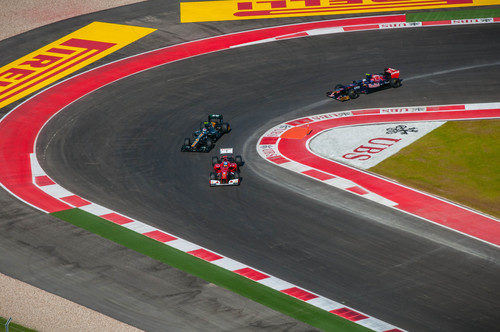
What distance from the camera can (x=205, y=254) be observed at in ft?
105

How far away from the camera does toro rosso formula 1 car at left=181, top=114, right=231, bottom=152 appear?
136 ft

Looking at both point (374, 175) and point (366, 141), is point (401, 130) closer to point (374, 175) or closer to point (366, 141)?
point (366, 141)

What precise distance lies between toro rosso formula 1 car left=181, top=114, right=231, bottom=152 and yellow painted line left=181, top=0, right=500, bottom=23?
18818mm

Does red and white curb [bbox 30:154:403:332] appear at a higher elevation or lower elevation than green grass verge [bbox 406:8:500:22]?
lower

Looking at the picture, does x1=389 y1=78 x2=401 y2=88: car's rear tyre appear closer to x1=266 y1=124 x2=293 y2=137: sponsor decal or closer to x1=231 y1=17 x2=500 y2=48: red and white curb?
x1=266 y1=124 x2=293 y2=137: sponsor decal

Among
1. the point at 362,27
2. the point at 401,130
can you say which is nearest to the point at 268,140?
the point at 401,130

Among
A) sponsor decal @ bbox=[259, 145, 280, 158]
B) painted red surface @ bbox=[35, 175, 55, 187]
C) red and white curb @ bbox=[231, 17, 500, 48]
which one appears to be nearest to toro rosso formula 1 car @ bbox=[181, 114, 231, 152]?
sponsor decal @ bbox=[259, 145, 280, 158]

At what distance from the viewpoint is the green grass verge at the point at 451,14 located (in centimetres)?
5856

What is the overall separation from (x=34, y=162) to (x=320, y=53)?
22562 millimetres

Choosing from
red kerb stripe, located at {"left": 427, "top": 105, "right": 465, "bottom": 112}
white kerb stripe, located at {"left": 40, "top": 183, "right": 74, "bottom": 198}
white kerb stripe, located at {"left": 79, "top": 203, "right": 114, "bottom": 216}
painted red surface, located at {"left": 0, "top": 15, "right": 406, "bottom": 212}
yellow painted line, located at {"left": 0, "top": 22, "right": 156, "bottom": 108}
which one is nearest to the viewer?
white kerb stripe, located at {"left": 79, "top": 203, "right": 114, "bottom": 216}

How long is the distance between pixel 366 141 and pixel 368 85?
660 centimetres

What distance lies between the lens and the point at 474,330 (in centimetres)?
2677

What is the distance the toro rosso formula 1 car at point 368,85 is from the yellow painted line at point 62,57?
17932mm

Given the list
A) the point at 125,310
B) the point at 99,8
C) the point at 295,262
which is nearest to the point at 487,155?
the point at 295,262
